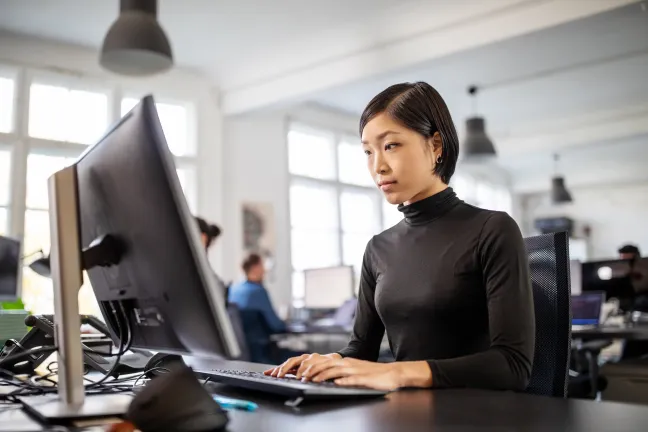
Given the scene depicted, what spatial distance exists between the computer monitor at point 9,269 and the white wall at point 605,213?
469 inches

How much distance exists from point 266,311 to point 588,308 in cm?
226

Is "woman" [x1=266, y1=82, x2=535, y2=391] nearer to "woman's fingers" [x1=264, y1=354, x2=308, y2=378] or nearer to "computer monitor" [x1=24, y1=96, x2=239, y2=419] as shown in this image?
"woman's fingers" [x1=264, y1=354, x2=308, y2=378]

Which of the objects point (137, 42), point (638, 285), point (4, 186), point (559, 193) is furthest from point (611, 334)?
point (559, 193)

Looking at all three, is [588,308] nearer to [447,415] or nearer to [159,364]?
[159,364]

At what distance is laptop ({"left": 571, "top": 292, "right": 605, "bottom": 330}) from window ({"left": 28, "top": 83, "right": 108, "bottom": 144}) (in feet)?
13.8

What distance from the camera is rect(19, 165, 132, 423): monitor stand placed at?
2.92 ft

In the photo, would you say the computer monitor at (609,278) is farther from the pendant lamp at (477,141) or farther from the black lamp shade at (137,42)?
the black lamp shade at (137,42)

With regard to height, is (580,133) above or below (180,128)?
above

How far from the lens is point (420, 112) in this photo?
1.28m

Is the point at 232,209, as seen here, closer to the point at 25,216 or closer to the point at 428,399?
the point at 25,216

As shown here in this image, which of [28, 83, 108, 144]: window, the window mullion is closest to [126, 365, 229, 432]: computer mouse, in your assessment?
[28, 83, 108, 144]: window

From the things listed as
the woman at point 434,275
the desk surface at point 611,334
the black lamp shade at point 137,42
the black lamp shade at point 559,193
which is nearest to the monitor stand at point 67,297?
the woman at point 434,275

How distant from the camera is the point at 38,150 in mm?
5418

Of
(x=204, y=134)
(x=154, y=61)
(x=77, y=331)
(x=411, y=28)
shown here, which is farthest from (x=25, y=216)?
(x=77, y=331)
